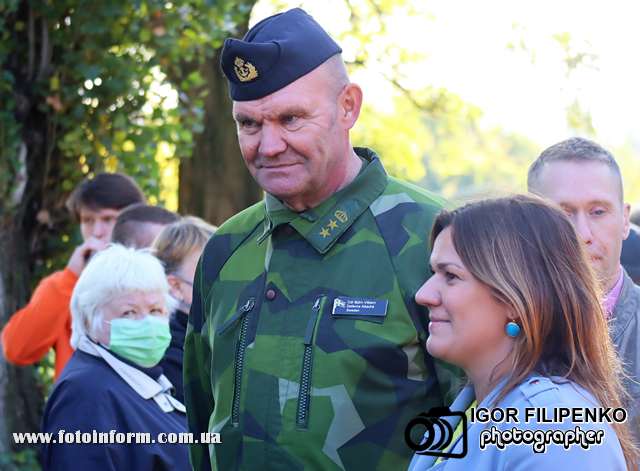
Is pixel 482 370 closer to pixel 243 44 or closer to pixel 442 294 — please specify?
pixel 442 294

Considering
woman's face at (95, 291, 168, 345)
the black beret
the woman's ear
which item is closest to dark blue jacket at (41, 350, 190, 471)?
woman's face at (95, 291, 168, 345)

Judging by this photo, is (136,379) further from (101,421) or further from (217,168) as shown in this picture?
(217,168)

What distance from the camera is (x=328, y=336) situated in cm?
338

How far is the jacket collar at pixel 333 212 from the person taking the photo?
3523mm

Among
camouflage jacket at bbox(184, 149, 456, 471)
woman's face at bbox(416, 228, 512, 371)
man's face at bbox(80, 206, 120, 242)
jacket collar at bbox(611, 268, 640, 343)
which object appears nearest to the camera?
woman's face at bbox(416, 228, 512, 371)

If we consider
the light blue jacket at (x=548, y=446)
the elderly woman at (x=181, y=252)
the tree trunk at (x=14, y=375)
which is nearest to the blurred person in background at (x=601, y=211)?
the light blue jacket at (x=548, y=446)

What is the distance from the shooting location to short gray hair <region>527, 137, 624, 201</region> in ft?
12.4

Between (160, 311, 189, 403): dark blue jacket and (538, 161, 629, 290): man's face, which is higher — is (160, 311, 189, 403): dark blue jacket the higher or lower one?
A: the lower one

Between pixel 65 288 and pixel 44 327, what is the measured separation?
263mm

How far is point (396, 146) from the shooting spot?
50.0 feet

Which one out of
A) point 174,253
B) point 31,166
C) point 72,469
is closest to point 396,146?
point 31,166

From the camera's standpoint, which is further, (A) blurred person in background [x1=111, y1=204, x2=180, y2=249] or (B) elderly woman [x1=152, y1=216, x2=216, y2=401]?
(A) blurred person in background [x1=111, y1=204, x2=180, y2=249]

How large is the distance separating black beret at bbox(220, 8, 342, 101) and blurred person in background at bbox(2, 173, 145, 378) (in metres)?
2.85

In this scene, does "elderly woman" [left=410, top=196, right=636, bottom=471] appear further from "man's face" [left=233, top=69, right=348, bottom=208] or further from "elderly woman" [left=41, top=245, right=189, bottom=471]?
"elderly woman" [left=41, top=245, right=189, bottom=471]
